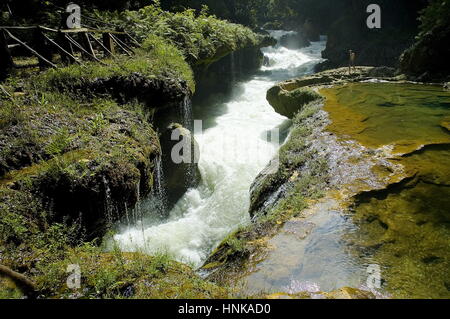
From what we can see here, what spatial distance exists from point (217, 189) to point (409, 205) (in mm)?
6077

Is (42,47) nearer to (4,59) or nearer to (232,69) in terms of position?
(4,59)

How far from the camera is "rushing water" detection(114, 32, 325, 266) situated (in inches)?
283

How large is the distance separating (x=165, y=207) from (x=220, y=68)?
16.4 metres

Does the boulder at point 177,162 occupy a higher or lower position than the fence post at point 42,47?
lower

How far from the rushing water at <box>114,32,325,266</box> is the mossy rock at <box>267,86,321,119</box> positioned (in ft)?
5.12

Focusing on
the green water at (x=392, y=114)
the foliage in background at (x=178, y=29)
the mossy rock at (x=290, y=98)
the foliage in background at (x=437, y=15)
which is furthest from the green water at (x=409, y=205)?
the foliage in background at (x=437, y=15)

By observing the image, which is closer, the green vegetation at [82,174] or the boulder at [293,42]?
the green vegetation at [82,174]

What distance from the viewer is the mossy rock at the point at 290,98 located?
11.9 meters

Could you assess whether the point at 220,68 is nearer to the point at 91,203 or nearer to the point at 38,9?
the point at 38,9

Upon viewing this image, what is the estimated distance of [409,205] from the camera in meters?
4.53

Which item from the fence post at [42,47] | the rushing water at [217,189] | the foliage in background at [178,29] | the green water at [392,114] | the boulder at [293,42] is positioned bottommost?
the rushing water at [217,189]

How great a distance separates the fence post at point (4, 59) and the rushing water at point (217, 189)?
4.60 metres

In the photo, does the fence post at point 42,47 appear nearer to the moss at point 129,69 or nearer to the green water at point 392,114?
the moss at point 129,69

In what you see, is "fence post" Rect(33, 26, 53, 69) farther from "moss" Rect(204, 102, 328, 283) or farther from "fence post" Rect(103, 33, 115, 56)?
"moss" Rect(204, 102, 328, 283)
